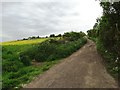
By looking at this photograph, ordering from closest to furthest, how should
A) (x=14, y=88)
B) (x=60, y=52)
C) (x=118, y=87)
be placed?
(x=118, y=87)
(x=14, y=88)
(x=60, y=52)

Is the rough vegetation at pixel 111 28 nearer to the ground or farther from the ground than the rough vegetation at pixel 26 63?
farther from the ground

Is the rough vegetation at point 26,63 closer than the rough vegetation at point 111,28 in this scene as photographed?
Yes

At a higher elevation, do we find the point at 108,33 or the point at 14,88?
the point at 108,33

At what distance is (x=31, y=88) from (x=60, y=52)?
1656 cm

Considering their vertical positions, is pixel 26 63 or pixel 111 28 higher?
pixel 111 28

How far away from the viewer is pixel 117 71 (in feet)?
59.3

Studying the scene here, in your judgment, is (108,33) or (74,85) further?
(108,33)

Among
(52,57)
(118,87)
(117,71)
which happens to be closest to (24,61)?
(52,57)

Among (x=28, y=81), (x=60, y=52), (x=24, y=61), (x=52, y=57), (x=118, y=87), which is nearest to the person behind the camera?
(x=118, y=87)

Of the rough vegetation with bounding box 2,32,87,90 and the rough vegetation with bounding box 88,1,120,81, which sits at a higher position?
the rough vegetation with bounding box 88,1,120,81

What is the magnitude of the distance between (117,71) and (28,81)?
536cm

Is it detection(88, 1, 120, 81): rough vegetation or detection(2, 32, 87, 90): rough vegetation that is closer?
detection(2, 32, 87, 90): rough vegetation

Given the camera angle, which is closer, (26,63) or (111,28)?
(26,63)

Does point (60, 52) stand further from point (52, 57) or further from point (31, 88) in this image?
point (31, 88)
